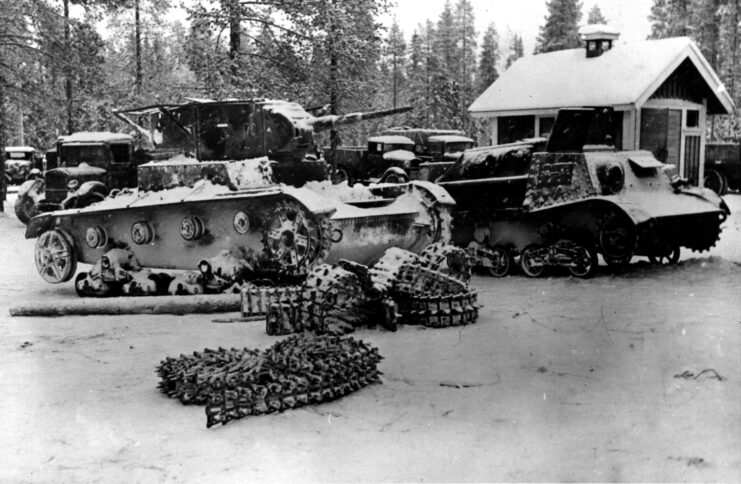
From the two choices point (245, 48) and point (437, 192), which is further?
point (245, 48)

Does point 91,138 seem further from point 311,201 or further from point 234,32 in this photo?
point 311,201

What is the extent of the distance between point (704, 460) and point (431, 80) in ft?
102

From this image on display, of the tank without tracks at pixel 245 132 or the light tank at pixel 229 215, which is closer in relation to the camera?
the light tank at pixel 229 215

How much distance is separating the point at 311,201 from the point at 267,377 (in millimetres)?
4287

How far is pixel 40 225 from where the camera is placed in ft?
42.0

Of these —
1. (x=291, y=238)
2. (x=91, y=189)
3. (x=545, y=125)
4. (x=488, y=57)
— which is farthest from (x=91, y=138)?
(x=488, y=57)

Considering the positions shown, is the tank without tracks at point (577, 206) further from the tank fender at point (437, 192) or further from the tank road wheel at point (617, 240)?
the tank fender at point (437, 192)

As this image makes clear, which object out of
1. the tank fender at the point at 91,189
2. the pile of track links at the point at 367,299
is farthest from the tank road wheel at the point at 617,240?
the tank fender at the point at 91,189

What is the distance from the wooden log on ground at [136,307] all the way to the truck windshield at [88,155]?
11875 millimetres

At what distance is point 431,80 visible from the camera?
1373 inches

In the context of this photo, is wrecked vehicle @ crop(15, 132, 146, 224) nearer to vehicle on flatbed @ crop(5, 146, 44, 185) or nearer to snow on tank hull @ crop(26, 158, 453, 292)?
snow on tank hull @ crop(26, 158, 453, 292)

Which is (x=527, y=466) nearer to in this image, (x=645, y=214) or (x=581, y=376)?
(x=581, y=376)

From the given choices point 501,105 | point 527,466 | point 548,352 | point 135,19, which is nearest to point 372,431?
point 527,466

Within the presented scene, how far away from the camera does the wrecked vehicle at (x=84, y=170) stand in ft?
67.8
